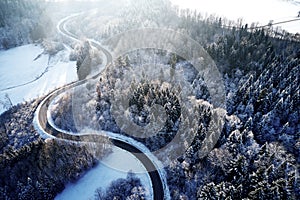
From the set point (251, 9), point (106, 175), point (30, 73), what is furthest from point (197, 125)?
point (251, 9)

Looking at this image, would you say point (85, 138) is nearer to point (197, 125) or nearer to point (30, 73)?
point (197, 125)

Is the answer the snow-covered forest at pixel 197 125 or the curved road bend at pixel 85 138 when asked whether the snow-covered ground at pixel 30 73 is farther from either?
the snow-covered forest at pixel 197 125

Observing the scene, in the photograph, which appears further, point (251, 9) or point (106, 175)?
point (251, 9)

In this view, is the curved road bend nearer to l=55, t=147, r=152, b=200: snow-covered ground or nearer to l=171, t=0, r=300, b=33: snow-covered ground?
l=55, t=147, r=152, b=200: snow-covered ground

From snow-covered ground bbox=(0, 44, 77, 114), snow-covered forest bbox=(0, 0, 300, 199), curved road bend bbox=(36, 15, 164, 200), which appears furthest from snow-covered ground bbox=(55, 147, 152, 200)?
snow-covered ground bbox=(0, 44, 77, 114)

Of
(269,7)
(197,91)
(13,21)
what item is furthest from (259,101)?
(13,21)

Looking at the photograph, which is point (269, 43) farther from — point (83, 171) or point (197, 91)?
point (83, 171)
